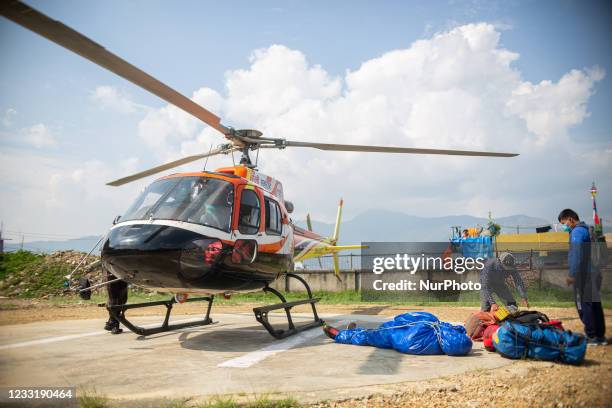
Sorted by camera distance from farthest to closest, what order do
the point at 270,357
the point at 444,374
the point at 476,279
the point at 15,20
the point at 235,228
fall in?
the point at 476,279 < the point at 235,228 < the point at 270,357 < the point at 444,374 < the point at 15,20

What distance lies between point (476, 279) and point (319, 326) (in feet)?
34.0

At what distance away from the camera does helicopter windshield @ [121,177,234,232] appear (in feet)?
19.2

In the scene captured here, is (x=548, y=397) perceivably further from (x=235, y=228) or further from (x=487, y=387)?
(x=235, y=228)

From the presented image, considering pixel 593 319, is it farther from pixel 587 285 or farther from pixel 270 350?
pixel 270 350

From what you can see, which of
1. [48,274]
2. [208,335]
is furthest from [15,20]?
[48,274]

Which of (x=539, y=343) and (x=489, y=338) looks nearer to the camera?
(x=539, y=343)

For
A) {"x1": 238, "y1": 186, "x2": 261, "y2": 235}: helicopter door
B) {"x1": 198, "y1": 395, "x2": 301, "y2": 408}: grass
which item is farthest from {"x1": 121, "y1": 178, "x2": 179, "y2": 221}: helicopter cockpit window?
{"x1": 198, "y1": 395, "x2": 301, "y2": 408}: grass

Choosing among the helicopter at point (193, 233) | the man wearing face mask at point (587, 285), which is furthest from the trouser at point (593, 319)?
the helicopter at point (193, 233)

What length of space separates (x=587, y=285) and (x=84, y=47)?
705cm

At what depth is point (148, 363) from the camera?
17.4 ft

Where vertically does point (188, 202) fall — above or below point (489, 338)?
above

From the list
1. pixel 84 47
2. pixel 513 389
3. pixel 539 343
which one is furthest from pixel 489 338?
pixel 84 47

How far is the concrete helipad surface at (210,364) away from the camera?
411 centimetres

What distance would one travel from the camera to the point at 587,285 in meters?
5.80
